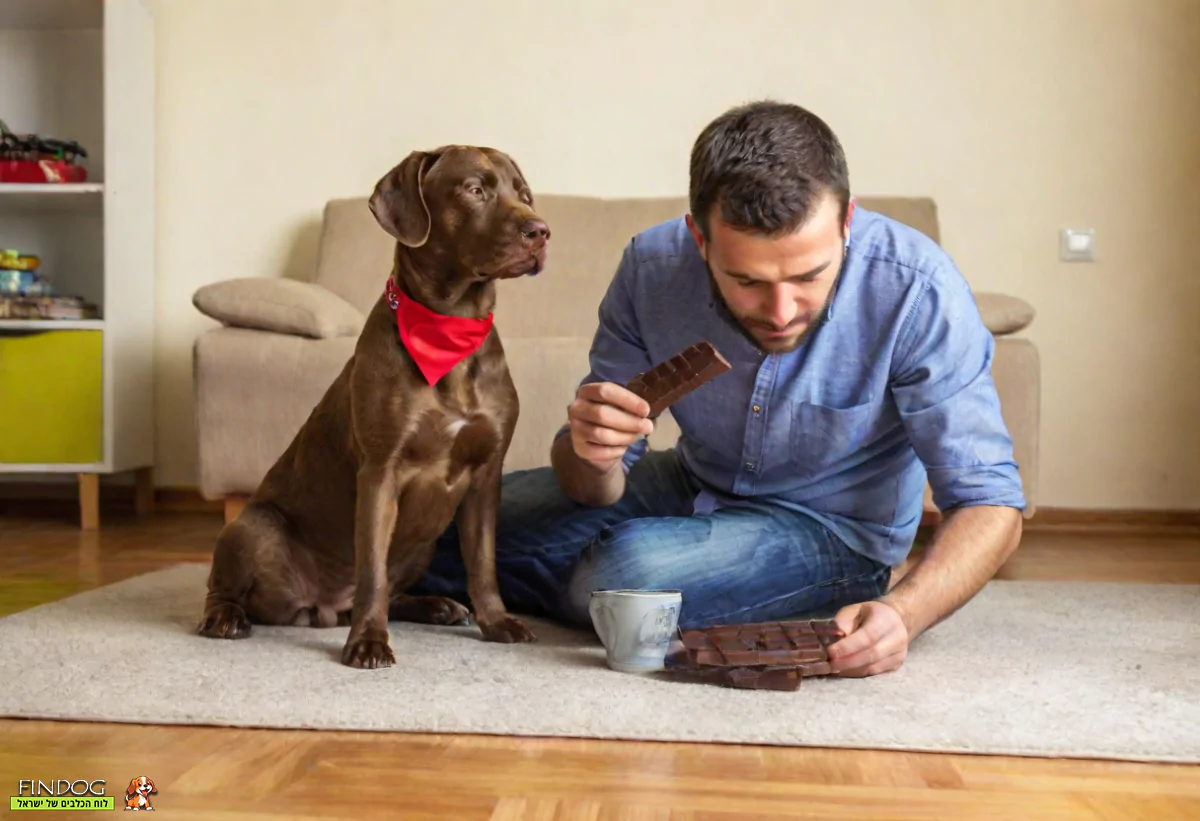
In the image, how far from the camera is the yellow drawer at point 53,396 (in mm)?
3873

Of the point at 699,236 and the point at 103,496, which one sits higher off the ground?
the point at 699,236

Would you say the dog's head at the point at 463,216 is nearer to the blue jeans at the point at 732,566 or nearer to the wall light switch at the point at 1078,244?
the blue jeans at the point at 732,566

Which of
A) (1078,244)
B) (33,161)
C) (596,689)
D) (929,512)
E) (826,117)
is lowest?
(929,512)

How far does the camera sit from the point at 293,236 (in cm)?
425

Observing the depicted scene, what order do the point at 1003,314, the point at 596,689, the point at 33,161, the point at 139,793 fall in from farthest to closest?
the point at 33,161
the point at 1003,314
the point at 596,689
the point at 139,793

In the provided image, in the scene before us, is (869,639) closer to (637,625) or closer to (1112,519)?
(637,625)

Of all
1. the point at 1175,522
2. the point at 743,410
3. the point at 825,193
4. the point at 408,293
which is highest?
the point at 825,193

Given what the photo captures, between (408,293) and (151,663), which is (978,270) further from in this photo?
(151,663)

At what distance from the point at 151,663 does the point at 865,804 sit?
1.09 metres

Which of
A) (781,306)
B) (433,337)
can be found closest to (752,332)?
(781,306)

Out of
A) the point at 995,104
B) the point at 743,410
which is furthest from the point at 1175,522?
the point at 743,410

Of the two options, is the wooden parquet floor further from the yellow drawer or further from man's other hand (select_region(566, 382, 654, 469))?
the yellow drawer

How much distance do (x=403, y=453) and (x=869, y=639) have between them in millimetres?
776

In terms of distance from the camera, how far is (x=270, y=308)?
331 cm
